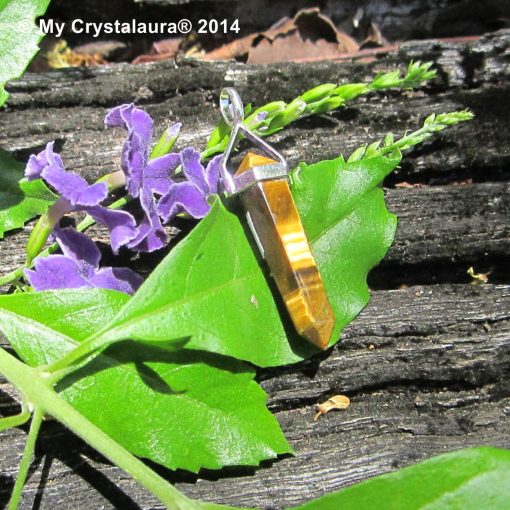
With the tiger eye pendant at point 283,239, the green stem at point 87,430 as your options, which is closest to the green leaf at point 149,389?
the green stem at point 87,430

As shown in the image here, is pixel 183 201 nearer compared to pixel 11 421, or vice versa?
pixel 11 421

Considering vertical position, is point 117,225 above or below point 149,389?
above

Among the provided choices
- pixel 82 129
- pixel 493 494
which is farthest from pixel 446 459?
pixel 82 129

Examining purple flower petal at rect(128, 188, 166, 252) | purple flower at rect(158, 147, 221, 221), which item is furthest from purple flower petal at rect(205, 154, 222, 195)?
purple flower petal at rect(128, 188, 166, 252)

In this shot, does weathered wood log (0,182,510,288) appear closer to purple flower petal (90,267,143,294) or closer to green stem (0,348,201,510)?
purple flower petal (90,267,143,294)

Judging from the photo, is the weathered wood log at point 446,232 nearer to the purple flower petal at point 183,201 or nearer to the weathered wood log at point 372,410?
the weathered wood log at point 372,410

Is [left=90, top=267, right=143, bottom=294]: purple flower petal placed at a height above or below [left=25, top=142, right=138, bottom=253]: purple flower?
below

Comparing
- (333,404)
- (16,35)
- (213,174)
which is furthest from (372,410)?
(16,35)

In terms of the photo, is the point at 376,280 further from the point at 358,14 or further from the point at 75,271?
the point at 358,14
